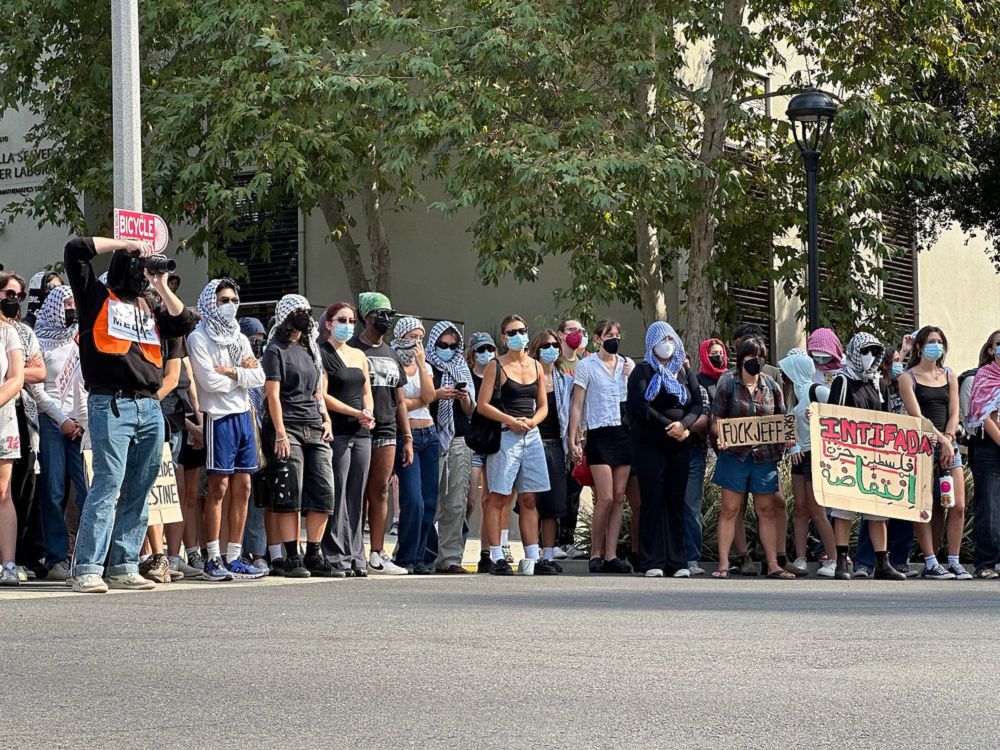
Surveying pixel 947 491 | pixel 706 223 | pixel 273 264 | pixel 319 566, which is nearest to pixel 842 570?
pixel 947 491

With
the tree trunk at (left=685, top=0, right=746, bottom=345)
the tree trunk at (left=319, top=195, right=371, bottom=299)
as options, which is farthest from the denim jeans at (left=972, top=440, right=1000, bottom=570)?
the tree trunk at (left=319, top=195, right=371, bottom=299)

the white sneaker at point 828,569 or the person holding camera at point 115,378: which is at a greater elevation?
the person holding camera at point 115,378

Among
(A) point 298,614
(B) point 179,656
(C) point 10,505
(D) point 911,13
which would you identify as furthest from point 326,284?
(B) point 179,656

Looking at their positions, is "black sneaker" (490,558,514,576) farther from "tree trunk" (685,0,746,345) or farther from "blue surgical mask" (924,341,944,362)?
"tree trunk" (685,0,746,345)

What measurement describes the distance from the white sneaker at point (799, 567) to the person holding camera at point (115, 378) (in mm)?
5458

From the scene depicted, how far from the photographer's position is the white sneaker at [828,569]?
43.9ft

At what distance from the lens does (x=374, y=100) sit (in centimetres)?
1856

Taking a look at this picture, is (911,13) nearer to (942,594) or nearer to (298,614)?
(942,594)

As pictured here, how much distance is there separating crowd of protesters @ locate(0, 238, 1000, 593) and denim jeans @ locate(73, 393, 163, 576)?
149 mm

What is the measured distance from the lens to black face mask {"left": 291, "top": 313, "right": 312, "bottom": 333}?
12.0m

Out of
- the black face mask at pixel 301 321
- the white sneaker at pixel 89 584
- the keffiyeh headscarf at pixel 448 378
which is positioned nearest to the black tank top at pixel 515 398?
the keffiyeh headscarf at pixel 448 378

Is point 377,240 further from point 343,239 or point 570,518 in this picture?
point 570,518

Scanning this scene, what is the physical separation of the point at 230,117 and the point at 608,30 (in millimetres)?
4287

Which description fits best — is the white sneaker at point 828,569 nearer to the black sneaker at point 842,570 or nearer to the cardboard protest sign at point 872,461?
the black sneaker at point 842,570
